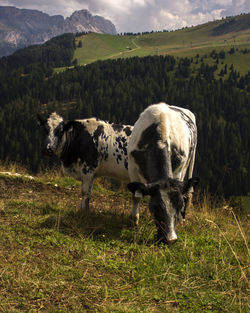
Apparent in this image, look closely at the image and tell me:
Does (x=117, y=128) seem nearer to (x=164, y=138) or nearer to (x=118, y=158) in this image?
(x=118, y=158)

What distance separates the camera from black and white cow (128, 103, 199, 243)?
218 inches

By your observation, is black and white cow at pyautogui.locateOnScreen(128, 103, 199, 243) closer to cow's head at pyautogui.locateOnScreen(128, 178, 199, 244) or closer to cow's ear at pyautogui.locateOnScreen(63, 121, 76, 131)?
cow's head at pyautogui.locateOnScreen(128, 178, 199, 244)

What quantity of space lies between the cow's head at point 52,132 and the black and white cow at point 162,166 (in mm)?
3308

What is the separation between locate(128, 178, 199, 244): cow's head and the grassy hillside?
1.24 ft

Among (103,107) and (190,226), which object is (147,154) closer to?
(190,226)

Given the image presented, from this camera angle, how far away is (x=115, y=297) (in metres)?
4.11

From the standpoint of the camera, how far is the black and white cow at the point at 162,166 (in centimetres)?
554

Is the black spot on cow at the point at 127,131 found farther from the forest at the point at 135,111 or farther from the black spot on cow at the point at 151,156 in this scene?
the forest at the point at 135,111

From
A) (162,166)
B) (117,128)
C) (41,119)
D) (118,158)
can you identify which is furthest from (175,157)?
(41,119)

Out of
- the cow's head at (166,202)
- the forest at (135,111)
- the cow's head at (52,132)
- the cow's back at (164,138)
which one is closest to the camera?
the cow's head at (166,202)

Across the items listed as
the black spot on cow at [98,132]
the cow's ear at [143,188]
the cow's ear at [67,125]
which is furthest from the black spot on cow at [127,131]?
the cow's ear at [143,188]

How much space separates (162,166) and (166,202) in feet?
2.78

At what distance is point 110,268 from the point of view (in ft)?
16.2

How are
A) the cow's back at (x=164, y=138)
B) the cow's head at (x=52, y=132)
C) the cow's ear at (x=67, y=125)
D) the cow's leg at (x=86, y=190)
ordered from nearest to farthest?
the cow's back at (x=164, y=138) → the cow's leg at (x=86, y=190) → the cow's head at (x=52, y=132) → the cow's ear at (x=67, y=125)
